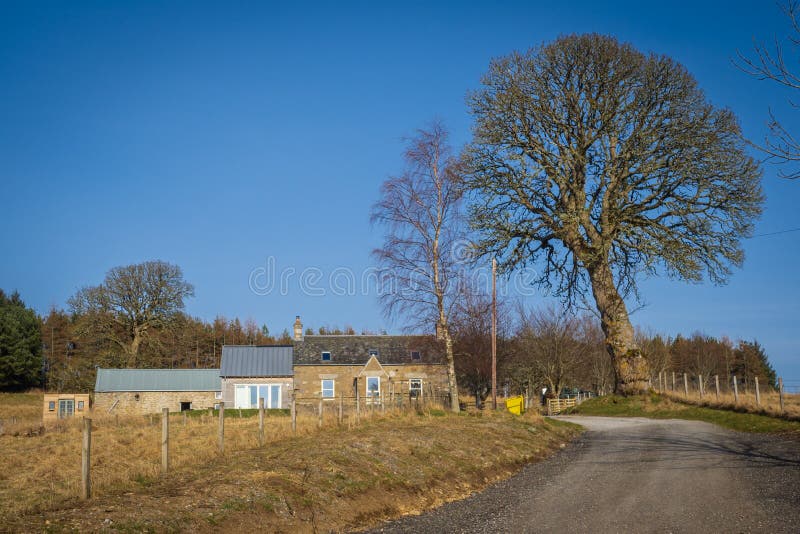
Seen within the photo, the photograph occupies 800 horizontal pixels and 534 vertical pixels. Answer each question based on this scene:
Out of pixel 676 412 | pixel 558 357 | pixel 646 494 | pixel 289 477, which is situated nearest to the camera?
pixel 289 477

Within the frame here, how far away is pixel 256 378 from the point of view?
2158 inches

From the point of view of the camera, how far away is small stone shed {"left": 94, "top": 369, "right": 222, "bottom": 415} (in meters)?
55.9

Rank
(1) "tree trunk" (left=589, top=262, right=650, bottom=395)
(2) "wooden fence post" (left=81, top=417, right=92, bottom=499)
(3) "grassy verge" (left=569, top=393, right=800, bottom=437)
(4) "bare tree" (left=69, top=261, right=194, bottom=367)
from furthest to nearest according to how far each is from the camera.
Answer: (4) "bare tree" (left=69, top=261, right=194, bottom=367) < (1) "tree trunk" (left=589, top=262, right=650, bottom=395) < (3) "grassy verge" (left=569, top=393, right=800, bottom=437) < (2) "wooden fence post" (left=81, top=417, right=92, bottom=499)

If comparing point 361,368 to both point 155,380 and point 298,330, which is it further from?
point 155,380

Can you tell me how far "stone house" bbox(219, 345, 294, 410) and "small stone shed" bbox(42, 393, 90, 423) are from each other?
1077 cm

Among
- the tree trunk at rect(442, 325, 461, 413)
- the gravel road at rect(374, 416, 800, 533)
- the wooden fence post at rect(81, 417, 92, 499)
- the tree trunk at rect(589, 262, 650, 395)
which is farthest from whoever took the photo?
the tree trunk at rect(589, 262, 650, 395)

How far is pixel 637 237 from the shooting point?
26516 mm

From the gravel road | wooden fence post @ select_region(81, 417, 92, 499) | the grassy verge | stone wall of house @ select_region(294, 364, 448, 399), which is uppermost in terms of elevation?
stone wall of house @ select_region(294, 364, 448, 399)

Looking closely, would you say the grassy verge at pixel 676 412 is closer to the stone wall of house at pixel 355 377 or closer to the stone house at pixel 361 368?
the stone wall of house at pixel 355 377

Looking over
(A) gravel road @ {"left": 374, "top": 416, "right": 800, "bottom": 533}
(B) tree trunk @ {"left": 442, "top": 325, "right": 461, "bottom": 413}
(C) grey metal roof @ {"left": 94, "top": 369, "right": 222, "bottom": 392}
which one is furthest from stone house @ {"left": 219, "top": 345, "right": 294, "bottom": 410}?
(A) gravel road @ {"left": 374, "top": 416, "right": 800, "bottom": 533}

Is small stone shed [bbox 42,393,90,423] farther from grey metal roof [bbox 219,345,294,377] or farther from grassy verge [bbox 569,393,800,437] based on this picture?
grassy verge [bbox 569,393,800,437]

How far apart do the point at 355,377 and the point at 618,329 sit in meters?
28.9

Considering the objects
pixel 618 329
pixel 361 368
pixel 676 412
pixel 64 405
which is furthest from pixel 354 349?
pixel 676 412

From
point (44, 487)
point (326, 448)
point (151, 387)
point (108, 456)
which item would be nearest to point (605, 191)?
point (326, 448)
